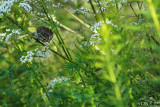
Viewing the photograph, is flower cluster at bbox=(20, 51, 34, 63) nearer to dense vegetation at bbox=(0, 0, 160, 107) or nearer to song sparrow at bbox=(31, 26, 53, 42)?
dense vegetation at bbox=(0, 0, 160, 107)

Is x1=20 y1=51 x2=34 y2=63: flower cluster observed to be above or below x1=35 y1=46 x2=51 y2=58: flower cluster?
below

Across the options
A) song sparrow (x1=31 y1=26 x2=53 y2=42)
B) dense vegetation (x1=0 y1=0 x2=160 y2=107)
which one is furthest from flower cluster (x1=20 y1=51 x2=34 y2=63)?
song sparrow (x1=31 y1=26 x2=53 y2=42)

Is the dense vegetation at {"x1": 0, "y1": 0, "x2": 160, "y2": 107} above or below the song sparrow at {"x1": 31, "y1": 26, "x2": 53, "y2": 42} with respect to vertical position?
below

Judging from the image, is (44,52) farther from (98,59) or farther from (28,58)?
(98,59)

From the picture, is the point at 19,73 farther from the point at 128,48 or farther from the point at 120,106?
the point at 120,106

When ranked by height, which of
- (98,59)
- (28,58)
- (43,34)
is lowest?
(98,59)

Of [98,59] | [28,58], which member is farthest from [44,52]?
[98,59]

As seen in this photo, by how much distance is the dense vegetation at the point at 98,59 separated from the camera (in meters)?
0.67

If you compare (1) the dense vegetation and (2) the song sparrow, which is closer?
(1) the dense vegetation

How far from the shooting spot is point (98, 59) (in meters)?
1.22

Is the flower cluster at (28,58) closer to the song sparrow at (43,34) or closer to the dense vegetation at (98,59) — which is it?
the dense vegetation at (98,59)

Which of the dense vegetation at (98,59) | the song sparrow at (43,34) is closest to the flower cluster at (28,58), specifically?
the dense vegetation at (98,59)

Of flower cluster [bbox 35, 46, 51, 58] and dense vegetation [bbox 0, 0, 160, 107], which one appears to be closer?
dense vegetation [bbox 0, 0, 160, 107]

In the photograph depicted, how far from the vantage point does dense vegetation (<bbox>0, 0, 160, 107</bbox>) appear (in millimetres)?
666
